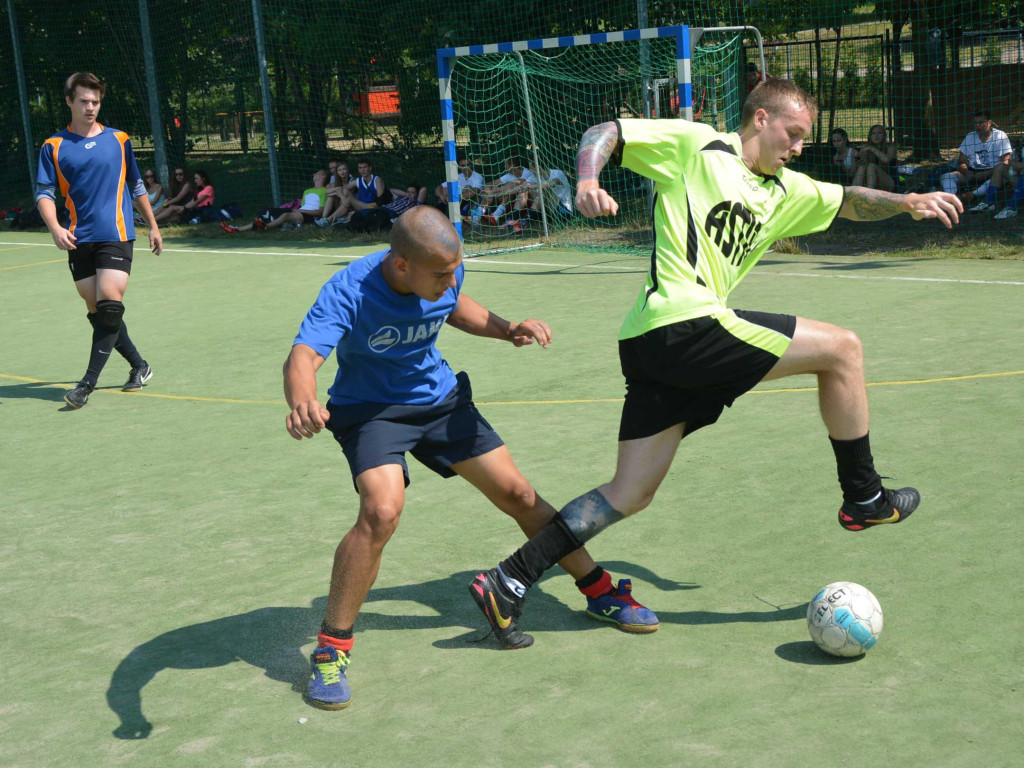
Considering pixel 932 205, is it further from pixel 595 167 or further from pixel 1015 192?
pixel 1015 192

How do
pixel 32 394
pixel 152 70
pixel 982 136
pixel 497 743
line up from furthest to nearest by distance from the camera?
pixel 152 70 → pixel 982 136 → pixel 32 394 → pixel 497 743

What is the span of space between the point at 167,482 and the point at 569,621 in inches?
107

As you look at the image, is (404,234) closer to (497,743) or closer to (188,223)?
(497,743)

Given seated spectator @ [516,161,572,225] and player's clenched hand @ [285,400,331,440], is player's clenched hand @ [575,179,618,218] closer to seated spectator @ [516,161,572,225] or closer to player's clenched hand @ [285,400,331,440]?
player's clenched hand @ [285,400,331,440]

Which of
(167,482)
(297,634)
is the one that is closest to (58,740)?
(297,634)

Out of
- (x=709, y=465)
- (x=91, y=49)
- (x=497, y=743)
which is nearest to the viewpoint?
(x=497, y=743)

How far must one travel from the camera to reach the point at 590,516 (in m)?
3.98

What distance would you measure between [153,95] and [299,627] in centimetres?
2059

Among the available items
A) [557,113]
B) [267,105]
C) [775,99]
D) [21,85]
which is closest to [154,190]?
[267,105]

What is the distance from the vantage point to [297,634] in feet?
13.7

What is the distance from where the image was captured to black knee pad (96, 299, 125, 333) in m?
8.16

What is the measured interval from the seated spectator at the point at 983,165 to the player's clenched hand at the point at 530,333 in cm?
1292

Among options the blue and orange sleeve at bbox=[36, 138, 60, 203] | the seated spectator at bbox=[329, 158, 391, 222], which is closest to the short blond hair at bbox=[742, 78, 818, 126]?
the blue and orange sleeve at bbox=[36, 138, 60, 203]

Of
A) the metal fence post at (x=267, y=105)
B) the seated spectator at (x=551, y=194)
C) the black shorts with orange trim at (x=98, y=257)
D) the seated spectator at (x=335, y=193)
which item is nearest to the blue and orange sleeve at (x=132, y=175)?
Result: the black shorts with orange trim at (x=98, y=257)
